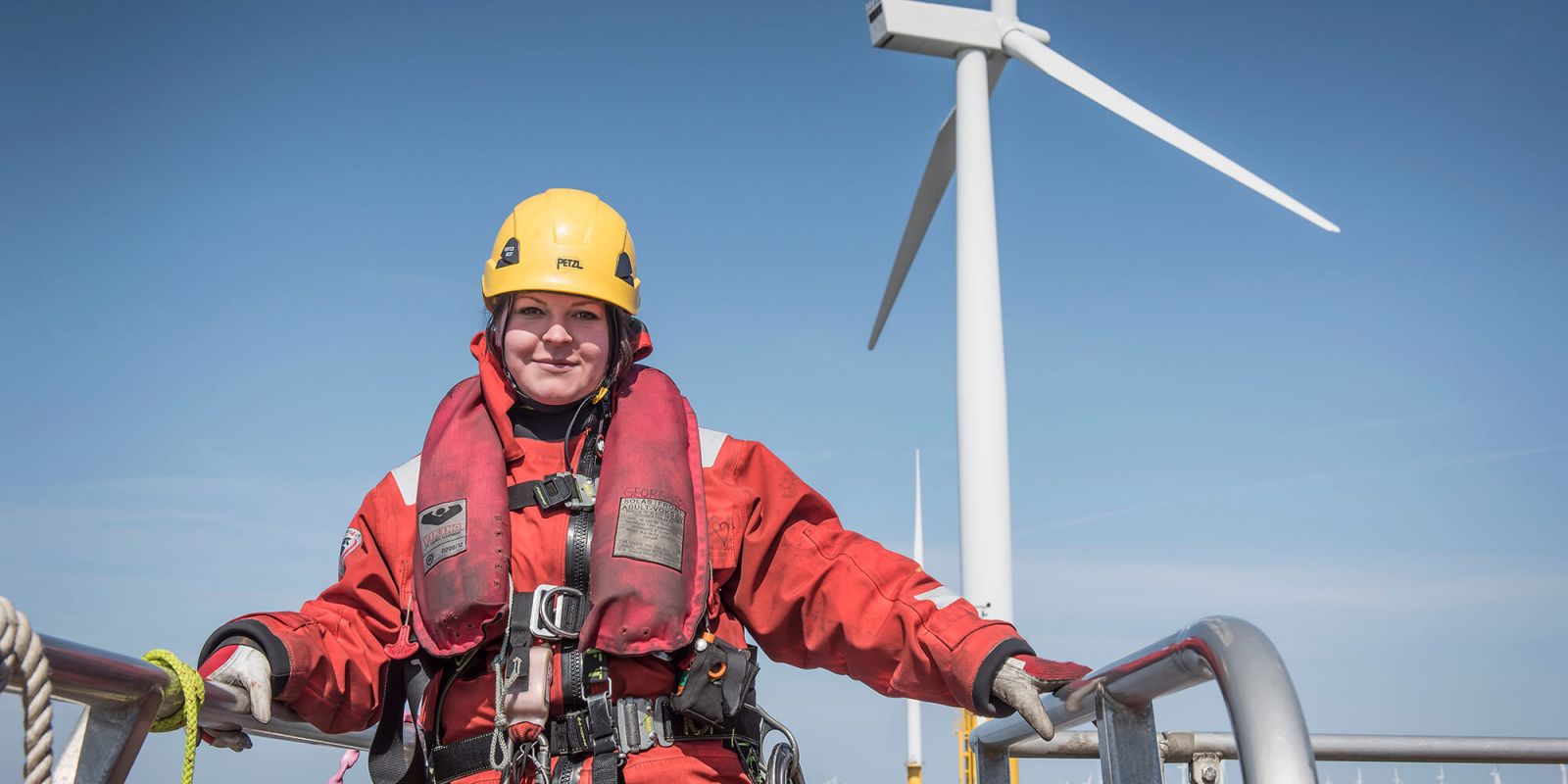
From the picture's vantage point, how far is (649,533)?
3.29 m

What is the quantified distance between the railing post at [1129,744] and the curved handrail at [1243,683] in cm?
3

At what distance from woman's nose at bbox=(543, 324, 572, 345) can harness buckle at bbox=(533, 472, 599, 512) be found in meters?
0.38

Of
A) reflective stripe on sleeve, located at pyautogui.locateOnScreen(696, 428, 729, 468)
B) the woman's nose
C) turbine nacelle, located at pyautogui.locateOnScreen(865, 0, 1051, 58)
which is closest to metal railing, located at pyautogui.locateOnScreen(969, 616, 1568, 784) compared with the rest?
reflective stripe on sleeve, located at pyautogui.locateOnScreen(696, 428, 729, 468)

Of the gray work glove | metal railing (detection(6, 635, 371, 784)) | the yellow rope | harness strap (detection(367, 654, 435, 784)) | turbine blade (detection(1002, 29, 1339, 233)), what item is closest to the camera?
metal railing (detection(6, 635, 371, 784))

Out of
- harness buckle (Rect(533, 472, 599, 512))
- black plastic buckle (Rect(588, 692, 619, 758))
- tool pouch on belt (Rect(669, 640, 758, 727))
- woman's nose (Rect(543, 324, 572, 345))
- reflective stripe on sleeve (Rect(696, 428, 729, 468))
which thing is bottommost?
black plastic buckle (Rect(588, 692, 619, 758))

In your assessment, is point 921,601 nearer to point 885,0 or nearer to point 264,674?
point 264,674

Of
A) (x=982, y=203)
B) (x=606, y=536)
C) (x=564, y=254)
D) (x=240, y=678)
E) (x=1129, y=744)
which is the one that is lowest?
(x=1129, y=744)

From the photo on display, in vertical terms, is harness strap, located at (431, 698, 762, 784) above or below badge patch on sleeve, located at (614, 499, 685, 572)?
below

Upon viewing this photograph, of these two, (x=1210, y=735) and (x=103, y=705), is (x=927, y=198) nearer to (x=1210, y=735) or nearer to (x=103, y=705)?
(x=1210, y=735)

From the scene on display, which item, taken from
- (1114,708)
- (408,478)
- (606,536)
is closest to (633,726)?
(606,536)

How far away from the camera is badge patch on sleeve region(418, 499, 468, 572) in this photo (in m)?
3.27

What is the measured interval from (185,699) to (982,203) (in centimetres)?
1140

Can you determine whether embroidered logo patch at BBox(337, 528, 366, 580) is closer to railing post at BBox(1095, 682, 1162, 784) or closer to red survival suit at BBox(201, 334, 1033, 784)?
red survival suit at BBox(201, 334, 1033, 784)

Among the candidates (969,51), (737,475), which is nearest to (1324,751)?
(737,475)
